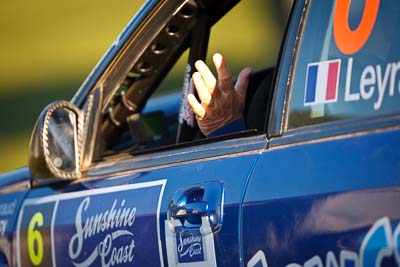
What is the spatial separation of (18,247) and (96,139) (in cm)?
48

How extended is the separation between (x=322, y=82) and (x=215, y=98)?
2.33 feet

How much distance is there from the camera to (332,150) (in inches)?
98.3

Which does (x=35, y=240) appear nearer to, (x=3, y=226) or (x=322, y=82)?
(x=3, y=226)

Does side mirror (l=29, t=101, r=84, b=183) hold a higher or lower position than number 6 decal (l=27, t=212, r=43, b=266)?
higher

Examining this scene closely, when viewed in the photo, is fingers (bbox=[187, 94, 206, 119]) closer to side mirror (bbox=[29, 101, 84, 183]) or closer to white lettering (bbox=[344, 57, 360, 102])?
side mirror (bbox=[29, 101, 84, 183])

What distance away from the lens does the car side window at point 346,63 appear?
2.50m

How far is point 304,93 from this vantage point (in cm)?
274

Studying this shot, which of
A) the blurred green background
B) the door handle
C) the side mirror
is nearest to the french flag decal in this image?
the door handle

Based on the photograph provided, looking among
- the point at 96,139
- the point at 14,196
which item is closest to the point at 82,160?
the point at 96,139

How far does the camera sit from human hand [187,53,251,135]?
129 inches

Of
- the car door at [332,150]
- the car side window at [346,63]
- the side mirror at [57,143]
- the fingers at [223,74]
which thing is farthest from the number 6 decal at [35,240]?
the car side window at [346,63]

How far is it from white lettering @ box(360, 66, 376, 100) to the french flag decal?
0.32 ft

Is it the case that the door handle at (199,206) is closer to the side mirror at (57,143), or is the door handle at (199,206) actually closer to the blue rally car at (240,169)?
the blue rally car at (240,169)

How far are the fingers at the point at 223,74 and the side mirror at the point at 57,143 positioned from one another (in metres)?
0.59
